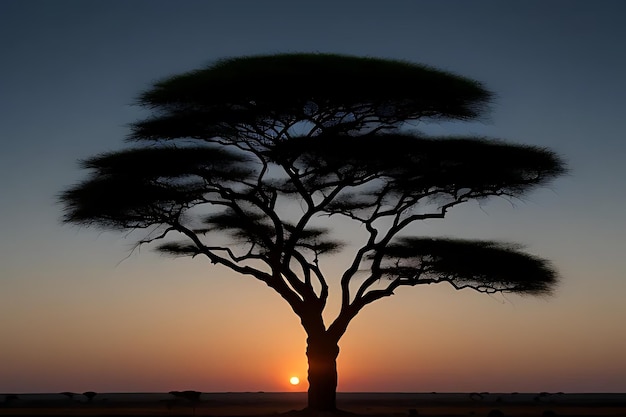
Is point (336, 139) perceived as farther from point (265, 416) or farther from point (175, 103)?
point (265, 416)

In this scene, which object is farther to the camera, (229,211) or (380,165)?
(229,211)

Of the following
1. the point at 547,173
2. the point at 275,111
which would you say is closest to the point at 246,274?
the point at 275,111

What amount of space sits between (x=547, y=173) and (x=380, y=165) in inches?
174

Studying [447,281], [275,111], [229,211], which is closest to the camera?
[275,111]

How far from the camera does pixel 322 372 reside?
24359 mm

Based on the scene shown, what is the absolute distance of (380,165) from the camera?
23953 millimetres

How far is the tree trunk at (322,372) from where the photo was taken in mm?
24328

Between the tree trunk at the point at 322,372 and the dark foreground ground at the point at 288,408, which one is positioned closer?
the tree trunk at the point at 322,372

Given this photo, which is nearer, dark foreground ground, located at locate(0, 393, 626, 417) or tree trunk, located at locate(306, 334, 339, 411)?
tree trunk, located at locate(306, 334, 339, 411)

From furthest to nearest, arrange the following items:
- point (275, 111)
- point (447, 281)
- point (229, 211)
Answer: point (229, 211) → point (447, 281) → point (275, 111)

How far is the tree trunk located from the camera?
24.3 metres

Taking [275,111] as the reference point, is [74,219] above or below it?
below

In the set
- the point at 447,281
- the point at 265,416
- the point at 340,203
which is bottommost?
the point at 265,416

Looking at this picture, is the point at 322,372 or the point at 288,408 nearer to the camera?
the point at 322,372
